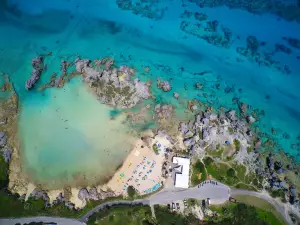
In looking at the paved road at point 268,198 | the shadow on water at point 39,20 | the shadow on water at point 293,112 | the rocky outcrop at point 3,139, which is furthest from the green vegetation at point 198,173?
the shadow on water at point 39,20

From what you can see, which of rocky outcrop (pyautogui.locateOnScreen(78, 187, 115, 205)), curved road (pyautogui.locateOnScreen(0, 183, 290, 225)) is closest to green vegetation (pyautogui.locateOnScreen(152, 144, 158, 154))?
curved road (pyautogui.locateOnScreen(0, 183, 290, 225))

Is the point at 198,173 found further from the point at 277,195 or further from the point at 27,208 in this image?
the point at 27,208

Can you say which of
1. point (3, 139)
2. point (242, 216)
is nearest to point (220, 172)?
point (242, 216)

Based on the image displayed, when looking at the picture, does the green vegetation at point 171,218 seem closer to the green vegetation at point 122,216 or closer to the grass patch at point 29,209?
the green vegetation at point 122,216

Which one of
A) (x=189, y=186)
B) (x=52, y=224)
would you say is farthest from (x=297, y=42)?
(x=52, y=224)

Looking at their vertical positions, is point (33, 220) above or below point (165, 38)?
below

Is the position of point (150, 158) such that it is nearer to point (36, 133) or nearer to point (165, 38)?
point (36, 133)

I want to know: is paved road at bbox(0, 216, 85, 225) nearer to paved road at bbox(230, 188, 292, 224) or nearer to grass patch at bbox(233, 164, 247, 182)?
paved road at bbox(230, 188, 292, 224)
